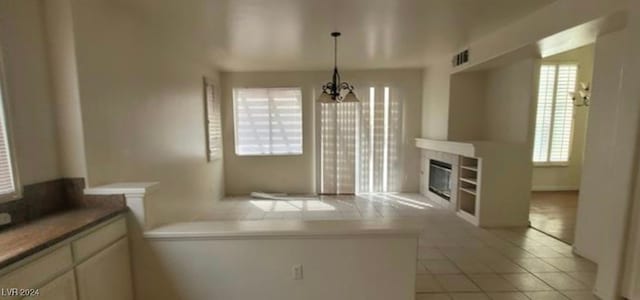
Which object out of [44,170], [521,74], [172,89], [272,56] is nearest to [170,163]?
[172,89]

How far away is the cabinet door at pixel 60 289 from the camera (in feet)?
4.52

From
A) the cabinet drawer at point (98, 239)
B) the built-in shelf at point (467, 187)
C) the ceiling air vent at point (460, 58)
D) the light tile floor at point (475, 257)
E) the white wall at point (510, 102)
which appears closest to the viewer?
the cabinet drawer at point (98, 239)

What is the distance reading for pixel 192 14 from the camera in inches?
104

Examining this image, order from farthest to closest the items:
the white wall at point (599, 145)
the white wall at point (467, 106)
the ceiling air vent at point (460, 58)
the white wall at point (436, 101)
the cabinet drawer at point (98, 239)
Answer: the white wall at point (436, 101) < the white wall at point (467, 106) < the ceiling air vent at point (460, 58) < the white wall at point (599, 145) < the cabinet drawer at point (98, 239)

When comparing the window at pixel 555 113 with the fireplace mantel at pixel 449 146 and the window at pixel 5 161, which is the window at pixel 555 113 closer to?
the fireplace mantel at pixel 449 146

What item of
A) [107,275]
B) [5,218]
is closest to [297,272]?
[107,275]

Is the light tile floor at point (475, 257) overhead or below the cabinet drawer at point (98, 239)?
below

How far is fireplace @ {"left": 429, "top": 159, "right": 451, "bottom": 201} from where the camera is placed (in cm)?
474

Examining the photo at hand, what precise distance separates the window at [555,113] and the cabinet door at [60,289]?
6852mm

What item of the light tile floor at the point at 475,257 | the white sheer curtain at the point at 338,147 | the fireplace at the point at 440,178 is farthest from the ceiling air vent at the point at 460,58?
the light tile floor at the point at 475,257

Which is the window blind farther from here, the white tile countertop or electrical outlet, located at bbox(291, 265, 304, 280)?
electrical outlet, located at bbox(291, 265, 304, 280)

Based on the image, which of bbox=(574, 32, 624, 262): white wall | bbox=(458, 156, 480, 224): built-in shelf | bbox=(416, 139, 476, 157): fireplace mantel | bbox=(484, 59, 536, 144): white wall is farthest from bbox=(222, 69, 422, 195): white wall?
bbox=(574, 32, 624, 262): white wall

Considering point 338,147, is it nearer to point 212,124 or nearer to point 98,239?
point 212,124

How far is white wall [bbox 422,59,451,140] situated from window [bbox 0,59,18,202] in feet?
17.2
